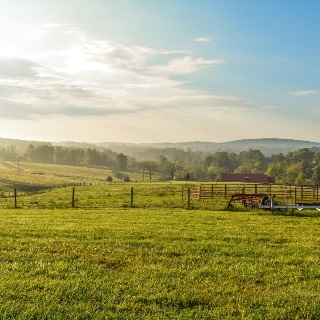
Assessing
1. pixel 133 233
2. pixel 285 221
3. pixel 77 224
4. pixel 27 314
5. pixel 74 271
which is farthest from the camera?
pixel 285 221

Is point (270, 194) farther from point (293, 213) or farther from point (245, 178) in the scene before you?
point (245, 178)

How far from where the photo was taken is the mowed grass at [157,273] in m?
7.58

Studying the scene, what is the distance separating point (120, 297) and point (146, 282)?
3.55 ft

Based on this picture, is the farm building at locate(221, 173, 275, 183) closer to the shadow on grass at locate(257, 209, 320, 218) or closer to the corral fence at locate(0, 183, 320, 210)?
the corral fence at locate(0, 183, 320, 210)

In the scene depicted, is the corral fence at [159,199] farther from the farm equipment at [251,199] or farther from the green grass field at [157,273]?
the green grass field at [157,273]

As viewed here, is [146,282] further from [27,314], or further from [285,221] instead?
[285,221]

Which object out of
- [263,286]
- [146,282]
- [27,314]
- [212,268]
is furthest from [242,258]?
[27,314]

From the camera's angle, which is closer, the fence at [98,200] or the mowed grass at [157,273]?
the mowed grass at [157,273]

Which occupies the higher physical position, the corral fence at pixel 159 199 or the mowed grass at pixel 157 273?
the mowed grass at pixel 157 273

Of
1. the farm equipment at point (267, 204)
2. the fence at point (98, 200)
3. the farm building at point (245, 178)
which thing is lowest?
the farm building at point (245, 178)

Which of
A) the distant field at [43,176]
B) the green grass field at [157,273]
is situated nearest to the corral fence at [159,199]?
the green grass field at [157,273]

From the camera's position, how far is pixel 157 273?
980cm

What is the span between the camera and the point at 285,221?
21172 mm

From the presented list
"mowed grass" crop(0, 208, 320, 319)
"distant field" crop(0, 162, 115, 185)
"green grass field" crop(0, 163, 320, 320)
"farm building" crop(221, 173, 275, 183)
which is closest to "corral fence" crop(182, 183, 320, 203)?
"mowed grass" crop(0, 208, 320, 319)
